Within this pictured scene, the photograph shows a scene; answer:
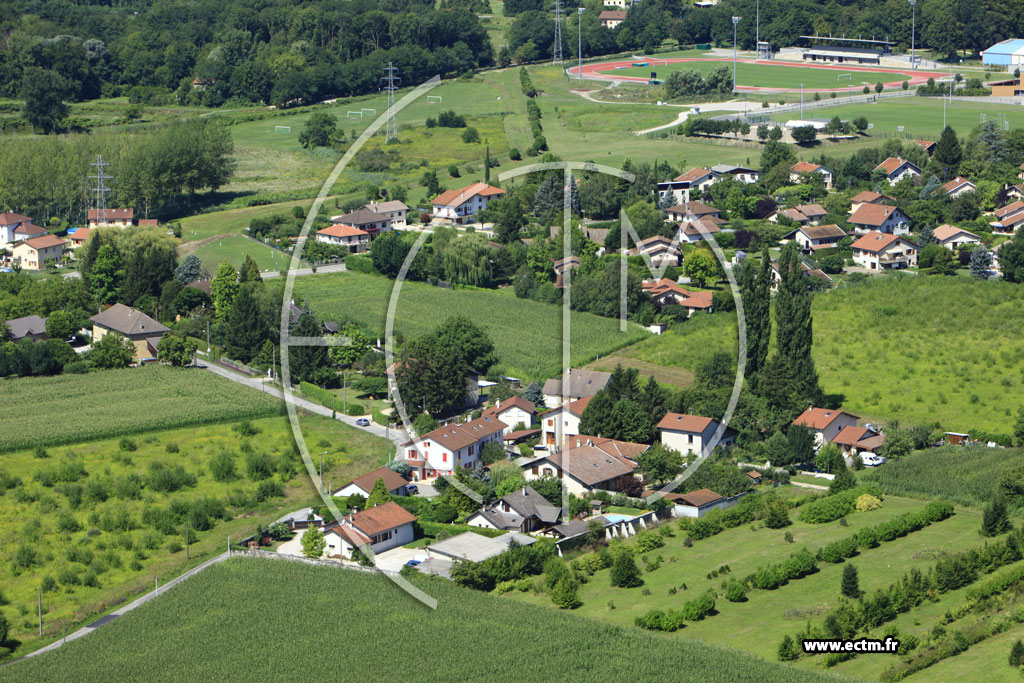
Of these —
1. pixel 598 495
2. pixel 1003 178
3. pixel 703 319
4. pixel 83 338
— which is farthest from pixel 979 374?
pixel 83 338

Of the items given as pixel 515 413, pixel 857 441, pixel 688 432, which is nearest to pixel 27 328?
pixel 515 413

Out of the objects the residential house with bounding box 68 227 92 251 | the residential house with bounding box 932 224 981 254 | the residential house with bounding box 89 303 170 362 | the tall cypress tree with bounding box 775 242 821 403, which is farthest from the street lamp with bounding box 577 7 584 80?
the tall cypress tree with bounding box 775 242 821 403

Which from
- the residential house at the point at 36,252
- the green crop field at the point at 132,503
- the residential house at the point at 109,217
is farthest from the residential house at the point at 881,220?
the residential house at the point at 36,252

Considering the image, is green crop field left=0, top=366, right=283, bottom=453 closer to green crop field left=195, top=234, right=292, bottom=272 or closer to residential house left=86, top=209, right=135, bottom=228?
green crop field left=195, top=234, right=292, bottom=272

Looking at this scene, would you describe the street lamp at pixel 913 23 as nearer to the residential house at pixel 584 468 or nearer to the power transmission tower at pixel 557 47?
the power transmission tower at pixel 557 47

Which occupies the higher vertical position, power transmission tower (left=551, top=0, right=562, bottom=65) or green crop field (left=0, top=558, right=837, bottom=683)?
power transmission tower (left=551, top=0, right=562, bottom=65)

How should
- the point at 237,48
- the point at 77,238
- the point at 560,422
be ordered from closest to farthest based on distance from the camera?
the point at 560,422 → the point at 77,238 → the point at 237,48

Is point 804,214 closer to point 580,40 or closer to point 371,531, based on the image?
point 371,531
